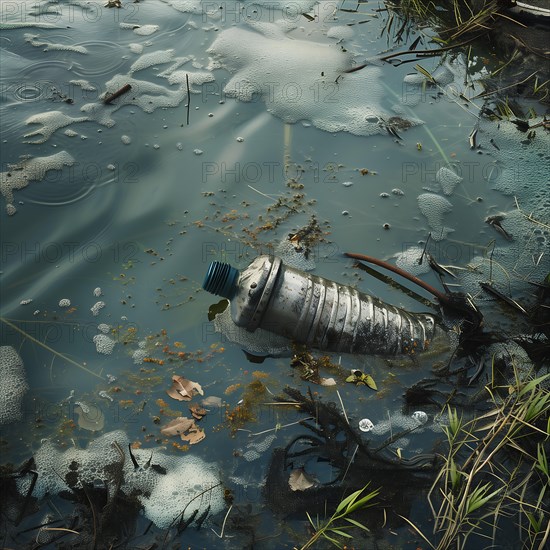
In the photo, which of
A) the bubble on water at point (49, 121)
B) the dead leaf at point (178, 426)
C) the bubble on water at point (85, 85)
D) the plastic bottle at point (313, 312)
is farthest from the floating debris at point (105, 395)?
the bubble on water at point (85, 85)

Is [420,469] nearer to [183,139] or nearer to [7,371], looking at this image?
[7,371]

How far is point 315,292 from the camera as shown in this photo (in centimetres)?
310

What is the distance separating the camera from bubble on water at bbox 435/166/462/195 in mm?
4016

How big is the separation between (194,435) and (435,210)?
2121mm

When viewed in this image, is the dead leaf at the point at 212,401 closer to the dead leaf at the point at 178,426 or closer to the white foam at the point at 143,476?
the dead leaf at the point at 178,426

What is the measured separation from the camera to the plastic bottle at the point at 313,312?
118 inches

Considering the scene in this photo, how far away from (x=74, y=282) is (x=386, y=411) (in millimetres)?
1919

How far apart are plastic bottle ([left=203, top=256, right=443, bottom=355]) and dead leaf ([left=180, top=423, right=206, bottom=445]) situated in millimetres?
564

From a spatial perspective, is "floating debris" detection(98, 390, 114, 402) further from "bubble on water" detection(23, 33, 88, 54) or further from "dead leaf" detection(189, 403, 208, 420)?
"bubble on water" detection(23, 33, 88, 54)

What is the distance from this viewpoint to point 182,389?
306 cm

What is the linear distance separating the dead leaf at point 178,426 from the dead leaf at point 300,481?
0.56 meters

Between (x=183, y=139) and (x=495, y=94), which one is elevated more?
(x=495, y=94)

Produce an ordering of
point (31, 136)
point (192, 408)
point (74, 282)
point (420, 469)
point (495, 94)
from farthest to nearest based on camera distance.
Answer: point (495, 94), point (31, 136), point (74, 282), point (192, 408), point (420, 469)

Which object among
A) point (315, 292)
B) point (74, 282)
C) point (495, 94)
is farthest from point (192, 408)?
point (495, 94)
